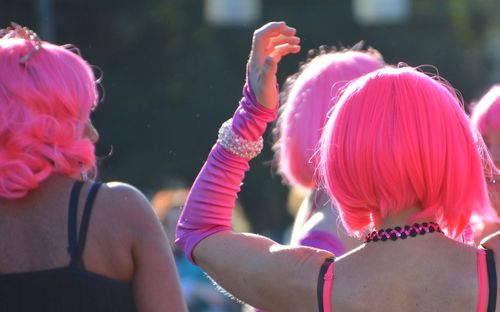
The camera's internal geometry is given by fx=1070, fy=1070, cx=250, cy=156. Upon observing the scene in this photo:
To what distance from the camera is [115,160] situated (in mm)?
14531

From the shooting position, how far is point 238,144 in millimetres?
2459

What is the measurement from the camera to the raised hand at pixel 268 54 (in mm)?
2443

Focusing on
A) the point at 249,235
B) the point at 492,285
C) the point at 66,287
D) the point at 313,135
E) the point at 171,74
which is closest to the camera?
the point at 492,285

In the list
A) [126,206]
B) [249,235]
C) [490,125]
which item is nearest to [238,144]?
[249,235]

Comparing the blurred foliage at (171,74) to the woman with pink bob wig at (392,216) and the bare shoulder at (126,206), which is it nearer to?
the bare shoulder at (126,206)

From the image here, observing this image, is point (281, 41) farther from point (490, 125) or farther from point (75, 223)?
point (490, 125)

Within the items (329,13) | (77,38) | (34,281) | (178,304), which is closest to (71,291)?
(34,281)

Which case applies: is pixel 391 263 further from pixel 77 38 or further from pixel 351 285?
pixel 77 38

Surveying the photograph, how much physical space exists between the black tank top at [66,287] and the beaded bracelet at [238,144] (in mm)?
421

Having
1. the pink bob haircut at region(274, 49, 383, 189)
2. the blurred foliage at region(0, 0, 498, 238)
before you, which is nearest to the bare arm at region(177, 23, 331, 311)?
the pink bob haircut at region(274, 49, 383, 189)

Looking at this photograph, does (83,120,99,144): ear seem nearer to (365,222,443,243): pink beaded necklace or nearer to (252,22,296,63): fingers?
(252,22,296,63): fingers

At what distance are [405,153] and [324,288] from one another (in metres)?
0.34

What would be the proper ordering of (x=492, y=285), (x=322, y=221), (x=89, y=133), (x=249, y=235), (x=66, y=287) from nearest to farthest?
(x=492, y=285) → (x=249, y=235) → (x=66, y=287) → (x=89, y=133) → (x=322, y=221)

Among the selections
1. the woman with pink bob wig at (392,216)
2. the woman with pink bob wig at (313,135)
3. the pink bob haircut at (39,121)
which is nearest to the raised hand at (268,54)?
the woman with pink bob wig at (392,216)
